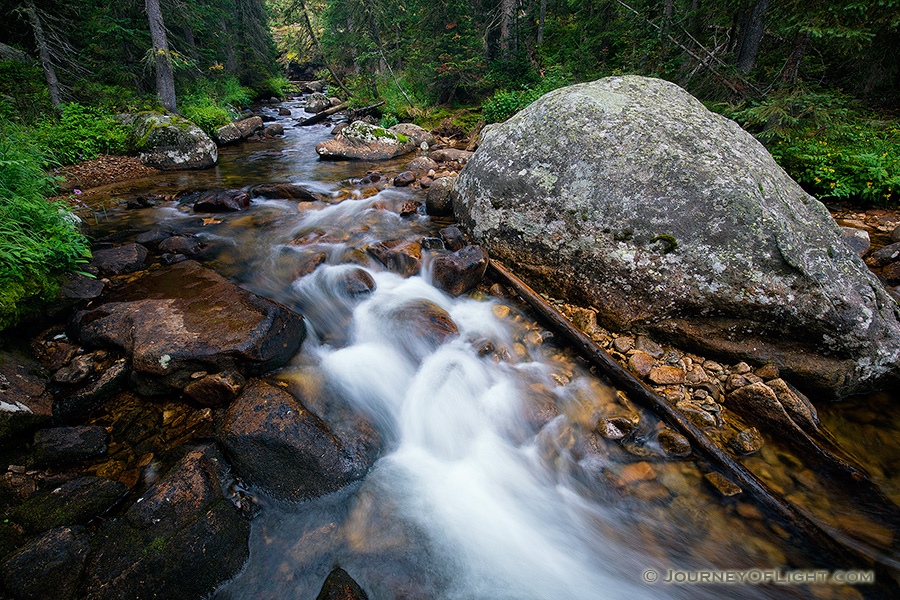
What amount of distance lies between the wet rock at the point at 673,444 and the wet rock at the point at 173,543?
3466 mm

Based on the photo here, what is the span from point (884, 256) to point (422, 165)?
31.5ft

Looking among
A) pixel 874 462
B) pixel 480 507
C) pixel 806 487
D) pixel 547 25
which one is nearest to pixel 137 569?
pixel 480 507

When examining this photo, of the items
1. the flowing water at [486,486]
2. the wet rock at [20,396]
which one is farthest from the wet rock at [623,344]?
the wet rock at [20,396]

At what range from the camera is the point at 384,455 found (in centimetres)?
344

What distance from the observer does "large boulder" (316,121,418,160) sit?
40.5 ft

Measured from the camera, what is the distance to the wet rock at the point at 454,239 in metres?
5.83

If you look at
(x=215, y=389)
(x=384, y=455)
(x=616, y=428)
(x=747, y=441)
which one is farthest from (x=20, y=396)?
(x=747, y=441)

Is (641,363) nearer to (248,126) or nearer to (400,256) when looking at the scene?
(400,256)

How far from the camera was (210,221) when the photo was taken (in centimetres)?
717

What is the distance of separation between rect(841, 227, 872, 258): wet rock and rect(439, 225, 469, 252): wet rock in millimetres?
5685

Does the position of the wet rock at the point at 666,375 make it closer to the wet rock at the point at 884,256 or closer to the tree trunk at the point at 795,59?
the wet rock at the point at 884,256

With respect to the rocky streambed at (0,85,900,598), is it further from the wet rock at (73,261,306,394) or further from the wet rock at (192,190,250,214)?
the wet rock at (192,190,250,214)

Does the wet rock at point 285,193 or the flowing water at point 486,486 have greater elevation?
the wet rock at point 285,193

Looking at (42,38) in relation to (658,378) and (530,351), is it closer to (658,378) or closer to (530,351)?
(530,351)
